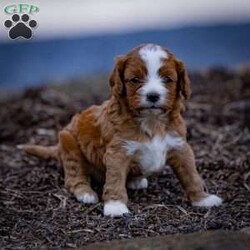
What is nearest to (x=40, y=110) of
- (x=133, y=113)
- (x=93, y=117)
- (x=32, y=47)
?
(x=32, y=47)

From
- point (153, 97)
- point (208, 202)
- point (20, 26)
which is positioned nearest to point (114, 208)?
point (208, 202)

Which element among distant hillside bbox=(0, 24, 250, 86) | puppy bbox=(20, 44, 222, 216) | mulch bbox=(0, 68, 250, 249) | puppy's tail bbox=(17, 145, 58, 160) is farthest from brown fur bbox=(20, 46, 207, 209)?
distant hillside bbox=(0, 24, 250, 86)

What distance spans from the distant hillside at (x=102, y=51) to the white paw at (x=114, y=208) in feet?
10.5

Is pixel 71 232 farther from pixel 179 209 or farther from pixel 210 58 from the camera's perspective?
pixel 210 58

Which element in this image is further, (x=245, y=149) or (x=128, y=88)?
(x=245, y=149)

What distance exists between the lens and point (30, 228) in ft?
13.2

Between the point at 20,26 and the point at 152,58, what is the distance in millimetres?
1081

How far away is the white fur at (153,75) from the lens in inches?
159

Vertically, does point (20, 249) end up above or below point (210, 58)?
below

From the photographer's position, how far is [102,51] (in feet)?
26.3

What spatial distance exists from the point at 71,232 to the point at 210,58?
15.9 feet

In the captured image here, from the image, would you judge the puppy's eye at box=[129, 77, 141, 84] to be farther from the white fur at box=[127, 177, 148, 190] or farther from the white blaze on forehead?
the white fur at box=[127, 177, 148, 190]

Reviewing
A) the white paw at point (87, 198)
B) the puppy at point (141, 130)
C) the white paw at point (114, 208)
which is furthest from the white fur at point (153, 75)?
the white paw at point (87, 198)

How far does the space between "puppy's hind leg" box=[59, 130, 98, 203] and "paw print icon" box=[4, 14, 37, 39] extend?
2.32ft
